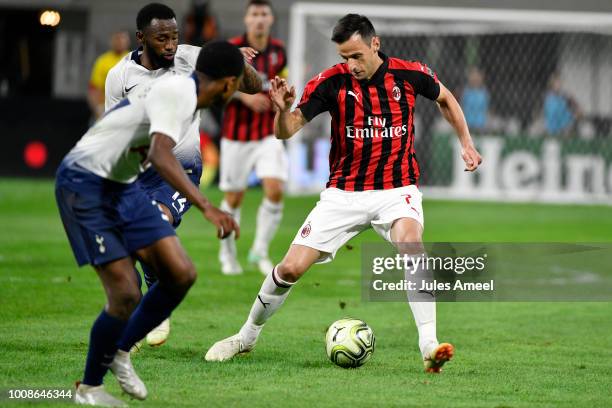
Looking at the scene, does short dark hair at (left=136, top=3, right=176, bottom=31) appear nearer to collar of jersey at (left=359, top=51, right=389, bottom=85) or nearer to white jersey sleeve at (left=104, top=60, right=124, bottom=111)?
white jersey sleeve at (left=104, top=60, right=124, bottom=111)

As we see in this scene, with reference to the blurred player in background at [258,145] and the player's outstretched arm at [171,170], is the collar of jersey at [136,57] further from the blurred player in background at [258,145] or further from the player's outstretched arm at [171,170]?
the blurred player in background at [258,145]

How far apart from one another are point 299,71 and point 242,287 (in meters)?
10.8

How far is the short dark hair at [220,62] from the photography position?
20.7 feet

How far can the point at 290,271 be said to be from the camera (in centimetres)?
800

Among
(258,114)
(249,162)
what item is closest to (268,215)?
(249,162)

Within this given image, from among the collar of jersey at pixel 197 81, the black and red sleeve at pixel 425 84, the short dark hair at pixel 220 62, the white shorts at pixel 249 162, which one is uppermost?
the short dark hair at pixel 220 62

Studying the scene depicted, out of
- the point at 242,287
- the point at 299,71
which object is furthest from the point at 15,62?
the point at 242,287

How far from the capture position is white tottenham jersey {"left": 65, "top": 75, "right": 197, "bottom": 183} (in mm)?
6223

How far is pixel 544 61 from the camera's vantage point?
79.5ft

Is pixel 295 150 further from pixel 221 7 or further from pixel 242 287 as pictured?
pixel 242 287

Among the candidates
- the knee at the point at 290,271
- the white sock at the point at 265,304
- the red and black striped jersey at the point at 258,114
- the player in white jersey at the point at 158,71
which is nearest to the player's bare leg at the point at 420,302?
the knee at the point at 290,271

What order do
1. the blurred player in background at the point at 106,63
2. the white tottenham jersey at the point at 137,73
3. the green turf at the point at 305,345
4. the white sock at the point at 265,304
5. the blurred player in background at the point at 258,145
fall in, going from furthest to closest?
the blurred player in background at the point at 106,63 < the blurred player in background at the point at 258,145 < the white tottenham jersey at the point at 137,73 < the white sock at the point at 265,304 < the green turf at the point at 305,345

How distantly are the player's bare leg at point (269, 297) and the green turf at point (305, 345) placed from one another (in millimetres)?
108

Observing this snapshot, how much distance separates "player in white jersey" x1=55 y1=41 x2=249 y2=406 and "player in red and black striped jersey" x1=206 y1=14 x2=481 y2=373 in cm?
158
